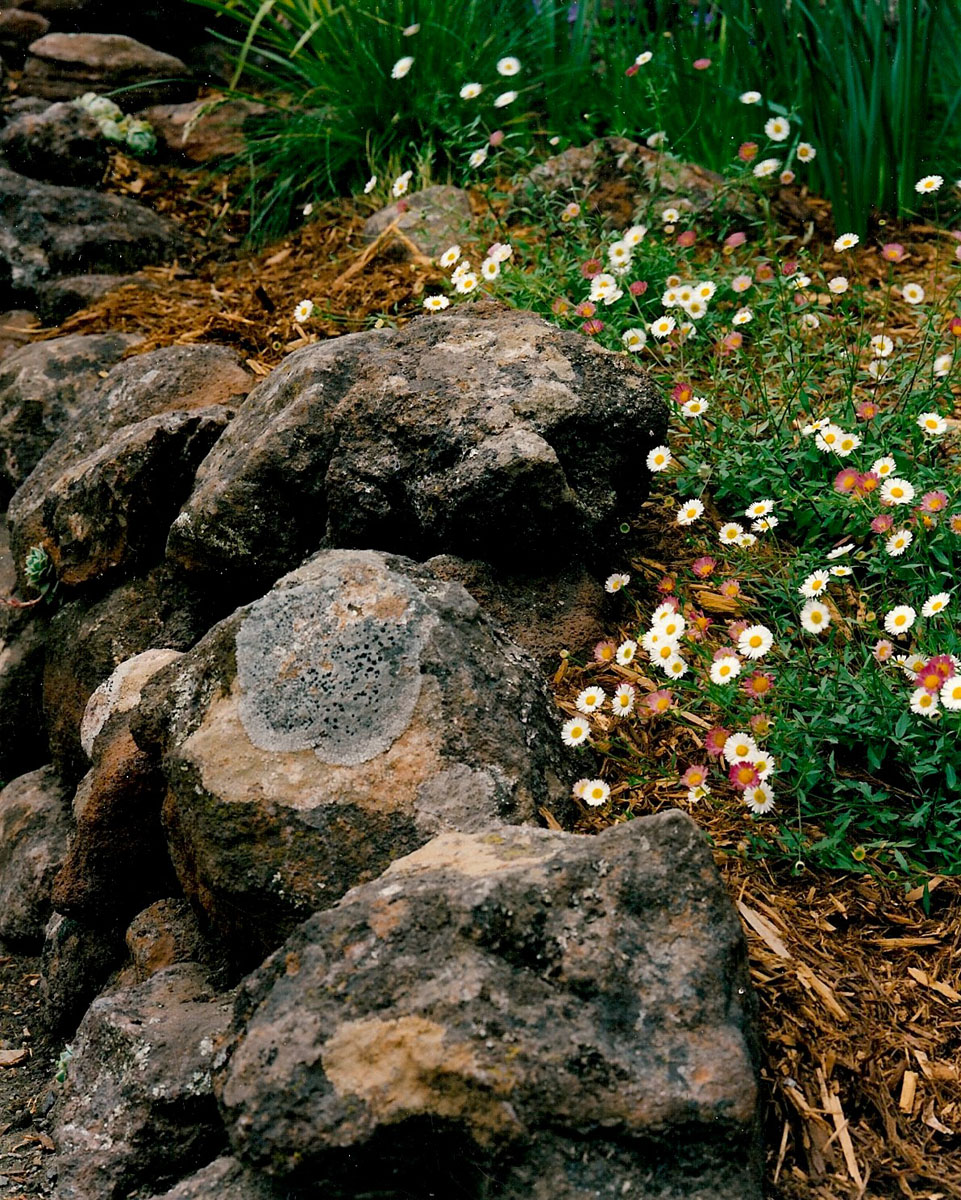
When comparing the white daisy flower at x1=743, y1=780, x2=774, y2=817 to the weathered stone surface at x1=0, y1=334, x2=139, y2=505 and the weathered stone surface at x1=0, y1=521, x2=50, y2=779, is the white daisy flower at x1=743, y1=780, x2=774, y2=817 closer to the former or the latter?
the weathered stone surface at x1=0, y1=521, x2=50, y2=779

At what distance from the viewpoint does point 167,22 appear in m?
6.10

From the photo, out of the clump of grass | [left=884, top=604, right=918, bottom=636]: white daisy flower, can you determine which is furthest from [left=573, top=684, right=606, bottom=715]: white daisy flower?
[left=884, top=604, right=918, bottom=636]: white daisy flower

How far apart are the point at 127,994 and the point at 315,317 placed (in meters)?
2.40

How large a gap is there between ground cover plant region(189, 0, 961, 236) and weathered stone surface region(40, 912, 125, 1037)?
271 cm

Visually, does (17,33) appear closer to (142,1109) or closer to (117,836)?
(117,836)

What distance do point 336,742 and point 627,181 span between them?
2.73 meters

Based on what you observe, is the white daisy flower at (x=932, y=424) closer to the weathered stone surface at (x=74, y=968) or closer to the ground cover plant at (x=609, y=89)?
the ground cover plant at (x=609, y=89)

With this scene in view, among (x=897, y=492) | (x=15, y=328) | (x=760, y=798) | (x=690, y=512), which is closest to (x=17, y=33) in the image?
(x=15, y=328)

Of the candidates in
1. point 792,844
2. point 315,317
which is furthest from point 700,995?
point 315,317

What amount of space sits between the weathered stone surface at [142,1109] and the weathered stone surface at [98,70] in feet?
16.1

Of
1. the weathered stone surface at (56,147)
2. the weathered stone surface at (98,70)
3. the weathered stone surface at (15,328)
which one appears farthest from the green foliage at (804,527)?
the weathered stone surface at (98,70)

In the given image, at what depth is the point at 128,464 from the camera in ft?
9.95

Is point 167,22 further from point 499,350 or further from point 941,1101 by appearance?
point 941,1101

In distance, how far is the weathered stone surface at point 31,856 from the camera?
309 cm
